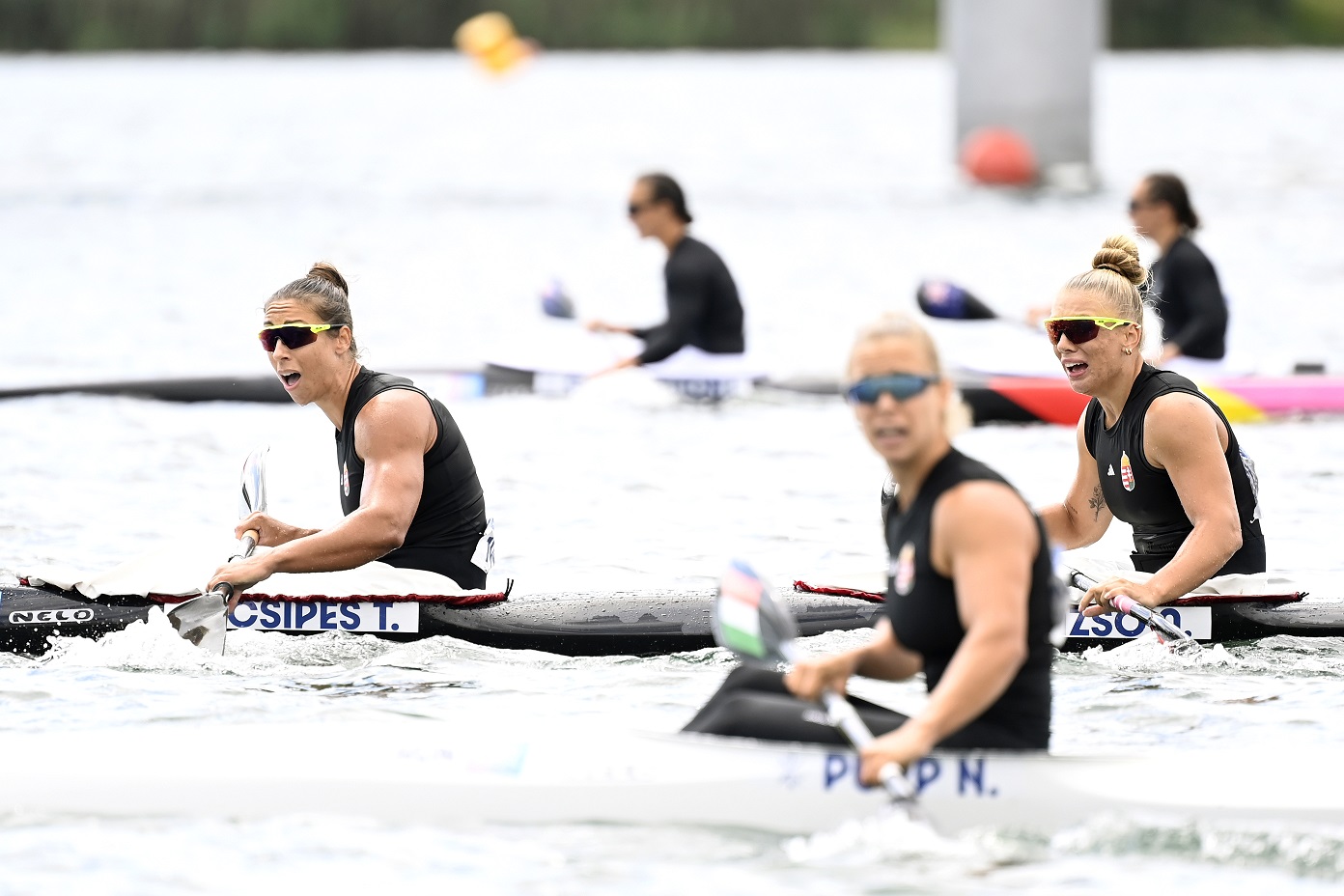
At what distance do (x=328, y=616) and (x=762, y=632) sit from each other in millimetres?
2373

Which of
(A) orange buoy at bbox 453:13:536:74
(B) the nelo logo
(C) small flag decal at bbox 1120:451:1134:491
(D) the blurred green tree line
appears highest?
(D) the blurred green tree line

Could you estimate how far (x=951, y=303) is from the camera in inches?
456

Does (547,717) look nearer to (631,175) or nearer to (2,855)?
(2,855)

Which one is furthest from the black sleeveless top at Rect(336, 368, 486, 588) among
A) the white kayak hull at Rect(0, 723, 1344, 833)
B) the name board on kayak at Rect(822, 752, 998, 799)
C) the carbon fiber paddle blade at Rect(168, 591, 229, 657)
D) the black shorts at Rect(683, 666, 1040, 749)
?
the name board on kayak at Rect(822, 752, 998, 799)

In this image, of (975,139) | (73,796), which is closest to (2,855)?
(73,796)

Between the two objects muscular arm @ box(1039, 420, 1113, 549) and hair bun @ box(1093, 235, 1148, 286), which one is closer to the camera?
hair bun @ box(1093, 235, 1148, 286)

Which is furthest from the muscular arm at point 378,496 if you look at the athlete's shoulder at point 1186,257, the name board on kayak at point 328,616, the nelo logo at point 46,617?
the athlete's shoulder at point 1186,257

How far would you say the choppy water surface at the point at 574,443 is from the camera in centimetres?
478

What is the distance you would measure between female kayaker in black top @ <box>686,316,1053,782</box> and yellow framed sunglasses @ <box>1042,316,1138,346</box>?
57.9 inches

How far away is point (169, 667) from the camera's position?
6.45 metres

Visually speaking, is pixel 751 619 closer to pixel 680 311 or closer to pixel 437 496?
pixel 437 496

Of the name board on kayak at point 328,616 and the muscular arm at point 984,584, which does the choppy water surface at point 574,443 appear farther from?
the muscular arm at point 984,584

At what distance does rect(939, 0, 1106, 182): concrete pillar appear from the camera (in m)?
23.7

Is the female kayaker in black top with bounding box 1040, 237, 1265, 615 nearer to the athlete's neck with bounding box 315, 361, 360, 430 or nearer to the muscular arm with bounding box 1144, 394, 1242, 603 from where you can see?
the muscular arm with bounding box 1144, 394, 1242, 603
